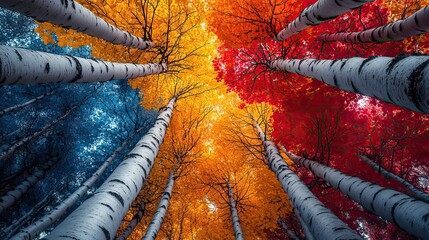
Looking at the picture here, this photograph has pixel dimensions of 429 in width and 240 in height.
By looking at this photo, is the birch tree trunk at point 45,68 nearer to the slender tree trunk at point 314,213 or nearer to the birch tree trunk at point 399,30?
the slender tree trunk at point 314,213

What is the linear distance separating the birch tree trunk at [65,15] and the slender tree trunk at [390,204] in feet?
13.8

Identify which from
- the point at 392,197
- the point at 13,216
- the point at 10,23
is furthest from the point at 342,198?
the point at 10,23

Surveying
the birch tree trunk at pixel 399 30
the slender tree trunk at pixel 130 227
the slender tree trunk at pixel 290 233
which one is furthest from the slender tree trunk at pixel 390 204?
the slender tree trunk at pixel 130 227

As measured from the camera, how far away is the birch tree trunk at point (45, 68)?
1696 millimetres

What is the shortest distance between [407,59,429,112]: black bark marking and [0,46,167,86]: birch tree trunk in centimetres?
270

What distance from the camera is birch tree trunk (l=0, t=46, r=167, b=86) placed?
170 centimetres

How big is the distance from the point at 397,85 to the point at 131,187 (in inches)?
92.9

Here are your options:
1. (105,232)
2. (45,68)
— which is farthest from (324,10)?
(105,232)

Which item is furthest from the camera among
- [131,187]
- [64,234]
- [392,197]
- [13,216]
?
[13,216]

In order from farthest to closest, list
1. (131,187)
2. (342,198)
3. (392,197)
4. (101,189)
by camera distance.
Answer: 1. (342,198)
2. (392,197)
3. (131,187)
4. (101,189)

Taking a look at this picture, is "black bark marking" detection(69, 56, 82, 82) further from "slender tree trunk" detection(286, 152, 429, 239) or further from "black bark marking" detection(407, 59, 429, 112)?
"slender tree trunk" detection(286, 152, 429, 239)

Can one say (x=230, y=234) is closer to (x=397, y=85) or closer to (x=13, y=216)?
(x=397, y=85)

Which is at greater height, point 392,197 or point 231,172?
point 231,172

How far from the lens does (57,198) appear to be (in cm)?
1105
